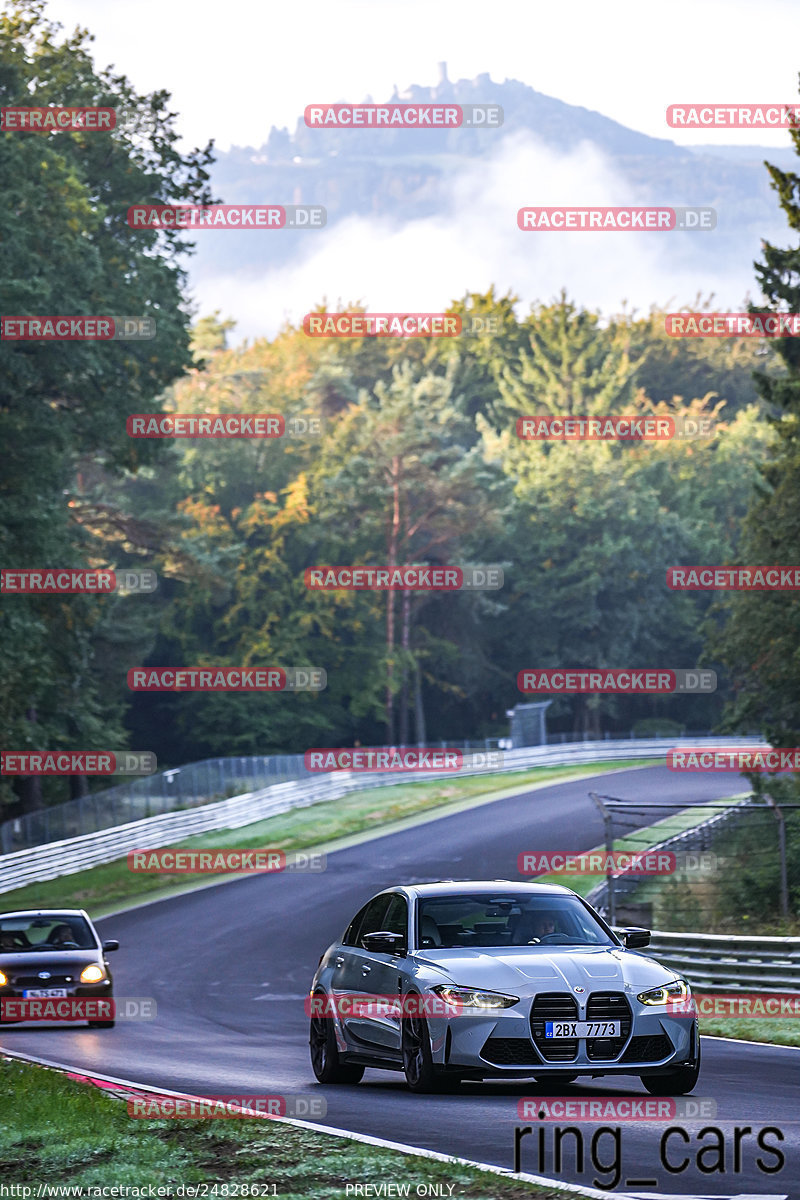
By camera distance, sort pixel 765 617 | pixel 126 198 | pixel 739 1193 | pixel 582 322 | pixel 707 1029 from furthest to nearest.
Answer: pixel 582 322
pixel 126 198
pixel 765 617
pixel 707 1029
pixel 739 1193

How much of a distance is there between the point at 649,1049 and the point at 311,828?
41986mm

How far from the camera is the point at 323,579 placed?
3108 inches

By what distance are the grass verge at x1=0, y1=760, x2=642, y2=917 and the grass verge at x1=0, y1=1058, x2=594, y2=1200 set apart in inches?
1190

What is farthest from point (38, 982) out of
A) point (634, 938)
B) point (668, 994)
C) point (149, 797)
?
point (149, 797)

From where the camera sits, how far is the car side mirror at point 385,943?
12141 millimetres

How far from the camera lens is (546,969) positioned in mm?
11297

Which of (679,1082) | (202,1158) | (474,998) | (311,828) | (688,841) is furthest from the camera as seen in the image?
(311,828)

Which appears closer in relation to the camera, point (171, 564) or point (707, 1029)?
point (707, 1029)

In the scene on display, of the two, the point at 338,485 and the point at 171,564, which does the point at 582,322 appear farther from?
the point at 171,564

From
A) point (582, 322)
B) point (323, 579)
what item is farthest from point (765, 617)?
point (582, 322)

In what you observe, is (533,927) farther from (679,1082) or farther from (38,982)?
(38,982)

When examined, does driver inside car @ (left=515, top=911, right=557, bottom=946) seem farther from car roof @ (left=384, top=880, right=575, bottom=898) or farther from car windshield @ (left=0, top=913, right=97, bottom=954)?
car windshield @ (left=0, top=913, right=97, bottom=954)

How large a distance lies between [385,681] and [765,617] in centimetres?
4079

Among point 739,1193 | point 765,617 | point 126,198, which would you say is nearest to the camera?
point 739,1193
